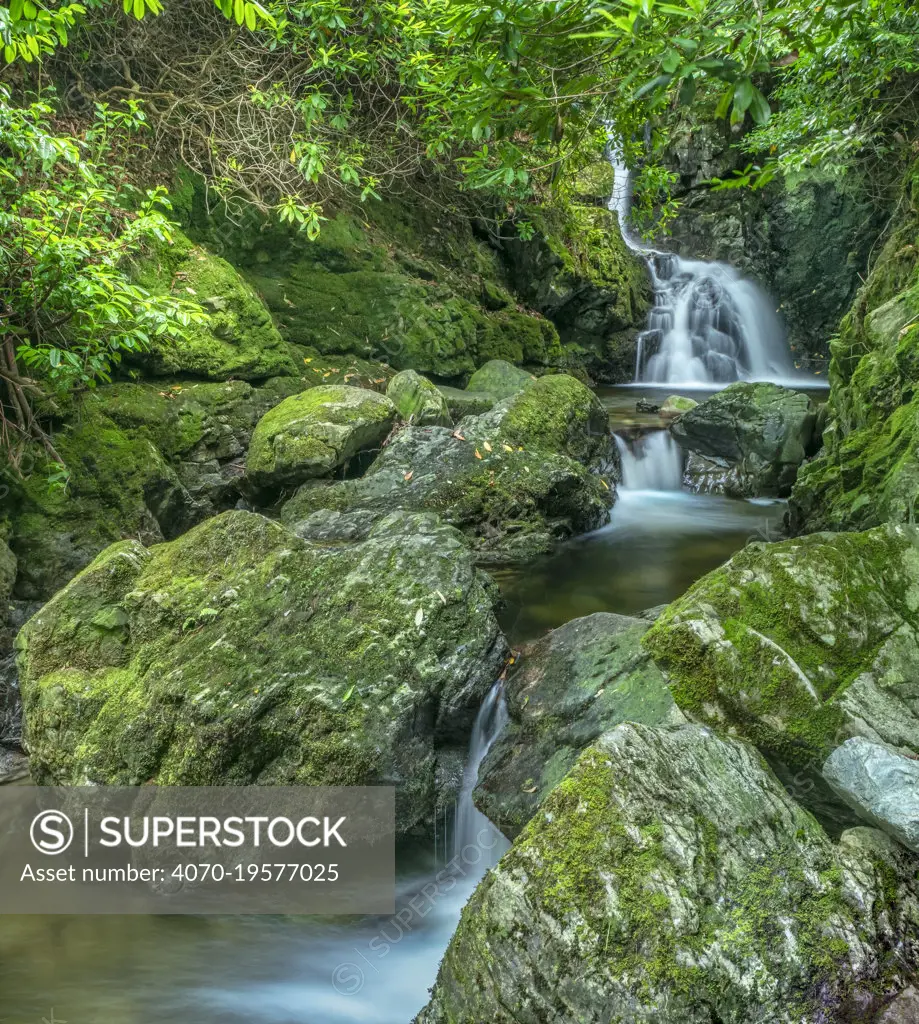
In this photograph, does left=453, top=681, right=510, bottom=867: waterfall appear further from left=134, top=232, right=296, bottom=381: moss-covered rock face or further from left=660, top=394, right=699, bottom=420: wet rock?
left=660, top=394, right=699, bottom=420: wet rock

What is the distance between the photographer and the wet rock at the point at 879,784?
2482 millimetres

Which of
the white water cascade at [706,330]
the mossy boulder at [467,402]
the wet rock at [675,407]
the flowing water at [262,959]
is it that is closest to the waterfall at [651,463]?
the wet rock at [675,407]

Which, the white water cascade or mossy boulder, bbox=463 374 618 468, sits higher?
the white water cascade

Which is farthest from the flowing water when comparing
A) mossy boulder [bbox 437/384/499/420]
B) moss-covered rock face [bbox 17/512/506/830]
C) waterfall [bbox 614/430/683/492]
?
waterfall [bbox 614/430/683/492]

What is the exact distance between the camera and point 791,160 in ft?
19.7

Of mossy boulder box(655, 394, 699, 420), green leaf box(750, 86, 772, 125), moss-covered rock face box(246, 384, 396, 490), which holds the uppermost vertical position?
green leaf box(750, 86, 772, 125)

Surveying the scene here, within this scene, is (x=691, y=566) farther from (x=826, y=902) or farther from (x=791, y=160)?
(x=826, y=902)

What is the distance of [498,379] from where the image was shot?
10.3 meters

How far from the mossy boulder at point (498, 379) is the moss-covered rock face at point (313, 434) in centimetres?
257

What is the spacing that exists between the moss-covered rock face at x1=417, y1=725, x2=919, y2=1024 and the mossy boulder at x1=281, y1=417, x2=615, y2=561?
14.0 feet

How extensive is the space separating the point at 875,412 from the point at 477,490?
11.3 ft

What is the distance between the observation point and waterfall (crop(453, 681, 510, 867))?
360cm

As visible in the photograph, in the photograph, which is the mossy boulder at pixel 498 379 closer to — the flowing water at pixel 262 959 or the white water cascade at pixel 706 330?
the white water cascade at pixel 706 330

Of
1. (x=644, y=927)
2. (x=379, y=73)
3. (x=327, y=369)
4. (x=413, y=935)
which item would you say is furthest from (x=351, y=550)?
(x=379, y=73)
